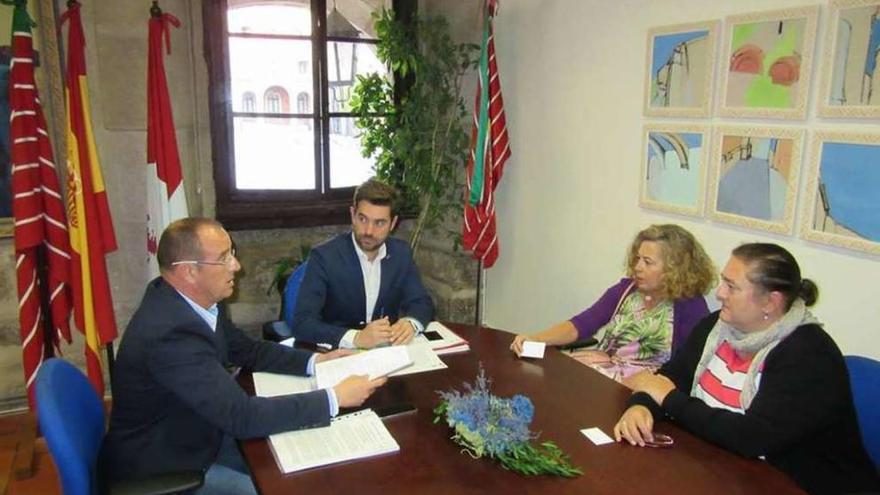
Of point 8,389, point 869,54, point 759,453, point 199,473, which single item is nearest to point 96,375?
point 8,389

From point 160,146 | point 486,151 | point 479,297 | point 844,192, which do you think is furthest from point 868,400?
point 160,146

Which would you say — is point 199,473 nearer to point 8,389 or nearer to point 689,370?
point 689,370

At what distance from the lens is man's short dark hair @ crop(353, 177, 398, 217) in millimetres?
2453

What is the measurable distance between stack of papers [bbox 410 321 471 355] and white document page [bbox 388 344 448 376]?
30 mm

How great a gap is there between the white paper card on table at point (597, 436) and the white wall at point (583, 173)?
1098mm

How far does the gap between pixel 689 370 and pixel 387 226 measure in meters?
1.22

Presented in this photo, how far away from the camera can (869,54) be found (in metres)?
1.96

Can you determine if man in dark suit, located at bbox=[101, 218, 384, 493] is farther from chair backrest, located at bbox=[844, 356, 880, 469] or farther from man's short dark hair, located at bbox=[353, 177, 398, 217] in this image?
chair backrest, located at bbox=[844, 356, 880, 469]

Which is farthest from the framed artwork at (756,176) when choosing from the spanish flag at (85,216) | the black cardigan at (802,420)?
the spanish flag at (85,216)

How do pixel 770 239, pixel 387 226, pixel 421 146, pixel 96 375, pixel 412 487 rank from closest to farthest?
1. pixel 412 487
2. pixel 770 239
3. pixel 387 226
4. pixel 96 375
5. pixel 421 146

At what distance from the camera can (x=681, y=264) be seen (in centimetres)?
227

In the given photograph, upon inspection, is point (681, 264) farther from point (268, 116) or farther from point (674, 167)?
point (268, 116)

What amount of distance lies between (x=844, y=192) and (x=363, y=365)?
165 cm

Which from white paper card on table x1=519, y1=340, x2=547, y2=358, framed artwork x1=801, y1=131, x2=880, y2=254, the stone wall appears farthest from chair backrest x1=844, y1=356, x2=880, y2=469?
the stone wall
